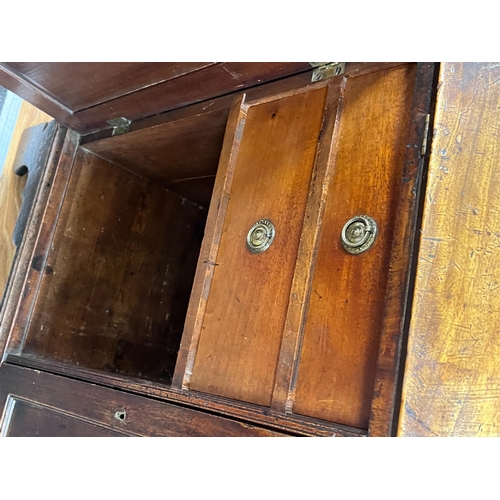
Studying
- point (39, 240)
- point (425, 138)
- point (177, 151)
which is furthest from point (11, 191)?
point (425, 138)

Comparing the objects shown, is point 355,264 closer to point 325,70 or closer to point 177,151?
point 325,70

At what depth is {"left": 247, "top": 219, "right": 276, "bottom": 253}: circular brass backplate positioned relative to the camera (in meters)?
1.16

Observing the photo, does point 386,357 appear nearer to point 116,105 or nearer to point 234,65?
point 234,65

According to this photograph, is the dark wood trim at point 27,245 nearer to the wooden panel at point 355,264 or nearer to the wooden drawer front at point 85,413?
the wooden drawer front at point 85,413

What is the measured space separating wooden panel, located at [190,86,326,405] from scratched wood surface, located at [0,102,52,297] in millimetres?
914

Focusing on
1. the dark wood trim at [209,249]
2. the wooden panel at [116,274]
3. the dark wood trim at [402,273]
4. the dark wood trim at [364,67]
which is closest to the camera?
the dark wood trim at [402,273]

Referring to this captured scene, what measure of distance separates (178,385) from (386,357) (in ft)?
1.69

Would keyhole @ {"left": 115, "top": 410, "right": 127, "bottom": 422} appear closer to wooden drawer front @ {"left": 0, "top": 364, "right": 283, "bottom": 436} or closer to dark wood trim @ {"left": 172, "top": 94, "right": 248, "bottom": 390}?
wooden drawer front @ {"left": 0, "top": 364, "right": 283, "bottom": 436}

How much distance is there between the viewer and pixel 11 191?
6.21 ft

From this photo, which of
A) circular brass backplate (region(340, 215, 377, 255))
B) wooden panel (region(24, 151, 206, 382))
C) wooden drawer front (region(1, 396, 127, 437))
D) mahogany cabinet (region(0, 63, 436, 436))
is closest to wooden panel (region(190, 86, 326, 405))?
mahogany cabinet (region(0, 63, 436, 436))

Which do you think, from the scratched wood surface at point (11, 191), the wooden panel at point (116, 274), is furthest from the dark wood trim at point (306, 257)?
the scratched wood surface at point (11, 191)

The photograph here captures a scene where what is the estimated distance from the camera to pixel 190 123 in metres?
1.54

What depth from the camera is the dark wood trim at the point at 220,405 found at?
2.90 ft
